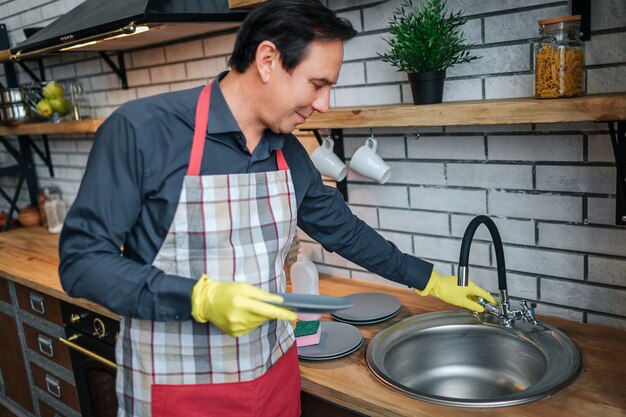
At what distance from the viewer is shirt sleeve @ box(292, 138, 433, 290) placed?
1.68 metres

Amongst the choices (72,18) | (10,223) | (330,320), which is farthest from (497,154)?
(10,223)

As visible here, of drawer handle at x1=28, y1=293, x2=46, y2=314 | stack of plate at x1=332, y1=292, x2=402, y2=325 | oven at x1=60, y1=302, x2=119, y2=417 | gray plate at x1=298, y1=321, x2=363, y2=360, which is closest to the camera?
gray plate at x1=298, y1=321, x2=363, y2=360

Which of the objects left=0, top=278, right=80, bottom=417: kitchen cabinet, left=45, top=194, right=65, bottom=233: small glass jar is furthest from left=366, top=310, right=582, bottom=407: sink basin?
left=45, top=194, right=65, bottom=233: small glass jar

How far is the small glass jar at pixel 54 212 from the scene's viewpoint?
344cm

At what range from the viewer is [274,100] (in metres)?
1.34

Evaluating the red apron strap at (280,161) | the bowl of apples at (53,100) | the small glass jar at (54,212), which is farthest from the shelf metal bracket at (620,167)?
the small glass jar at (54,212)

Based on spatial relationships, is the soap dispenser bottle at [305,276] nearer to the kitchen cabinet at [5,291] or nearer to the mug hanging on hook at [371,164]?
the mug hanging on hook at [371,164]

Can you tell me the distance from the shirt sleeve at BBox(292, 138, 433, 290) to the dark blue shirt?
24 cm

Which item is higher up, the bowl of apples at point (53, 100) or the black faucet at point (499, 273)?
the bowl of apples at point (53, 100)

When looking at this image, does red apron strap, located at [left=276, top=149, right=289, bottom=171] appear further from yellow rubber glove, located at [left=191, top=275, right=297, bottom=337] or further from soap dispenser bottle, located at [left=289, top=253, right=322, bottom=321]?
soap dispenser bottle, located at [left=289, top=253, right=322, bottom=321]

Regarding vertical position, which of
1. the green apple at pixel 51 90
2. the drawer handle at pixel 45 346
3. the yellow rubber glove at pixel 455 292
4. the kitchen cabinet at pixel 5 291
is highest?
the green apple at pixel 51 90

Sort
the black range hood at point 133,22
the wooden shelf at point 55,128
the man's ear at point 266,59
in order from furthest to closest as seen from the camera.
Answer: the wooden shelf at point 55,128
the black range hood at point 133,22
the man's ear at point 266,59

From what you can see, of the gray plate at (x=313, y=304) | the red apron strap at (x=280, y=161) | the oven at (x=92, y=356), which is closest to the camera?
the gray plate at (x=313, y=304)

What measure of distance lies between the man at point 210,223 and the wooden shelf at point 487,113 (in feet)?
1.02
